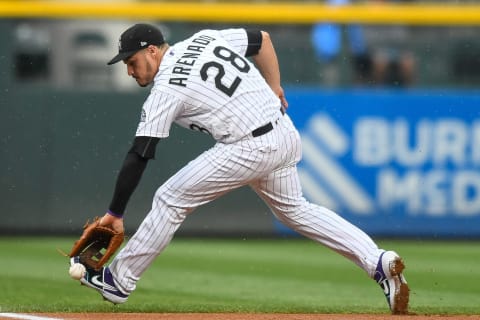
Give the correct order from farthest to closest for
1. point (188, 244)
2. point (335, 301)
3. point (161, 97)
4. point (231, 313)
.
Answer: point (188, 244), point (335, 301), point (231, 313), point (161, 97)

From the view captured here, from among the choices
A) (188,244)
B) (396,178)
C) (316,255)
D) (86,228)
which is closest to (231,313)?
(86,228)

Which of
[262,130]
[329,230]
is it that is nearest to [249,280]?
[329,230]

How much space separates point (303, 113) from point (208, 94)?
5.84 metres

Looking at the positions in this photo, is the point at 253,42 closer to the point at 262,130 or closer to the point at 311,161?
the point at 262,130

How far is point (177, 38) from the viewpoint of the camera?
11992 mm

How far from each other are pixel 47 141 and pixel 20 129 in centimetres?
29

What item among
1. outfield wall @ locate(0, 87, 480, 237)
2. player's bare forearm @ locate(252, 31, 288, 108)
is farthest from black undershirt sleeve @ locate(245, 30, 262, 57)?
outfield wall @ locate(0, 87, 480, 237)

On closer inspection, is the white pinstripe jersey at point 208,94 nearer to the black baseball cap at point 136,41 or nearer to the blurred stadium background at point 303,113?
the black baseball cap at point 136,41

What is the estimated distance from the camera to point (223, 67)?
251 inches

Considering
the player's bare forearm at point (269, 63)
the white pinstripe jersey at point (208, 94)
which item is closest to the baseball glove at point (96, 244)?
the white pinstripe jersey at point (208, 94)

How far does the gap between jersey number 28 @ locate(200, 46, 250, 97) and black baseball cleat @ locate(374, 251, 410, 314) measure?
1270mm

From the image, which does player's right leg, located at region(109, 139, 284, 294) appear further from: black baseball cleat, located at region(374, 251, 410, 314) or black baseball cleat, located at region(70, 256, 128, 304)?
black baseball cleat, located at region(374, 251, 410, 314)

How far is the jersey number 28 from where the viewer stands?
6.31 metres

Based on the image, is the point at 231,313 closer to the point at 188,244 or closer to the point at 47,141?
the point at 188,244
